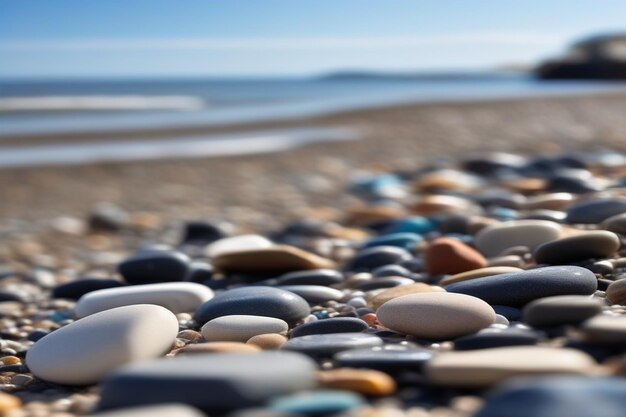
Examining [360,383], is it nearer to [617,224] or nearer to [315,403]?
[315,403]

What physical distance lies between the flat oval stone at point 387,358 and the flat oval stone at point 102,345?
41 centimetres

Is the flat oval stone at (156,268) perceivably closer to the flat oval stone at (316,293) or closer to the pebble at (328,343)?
the flat oval stone at (316,293)

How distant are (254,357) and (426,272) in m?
→ 1.40

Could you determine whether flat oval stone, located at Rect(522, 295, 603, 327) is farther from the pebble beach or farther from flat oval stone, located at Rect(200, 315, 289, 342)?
flat oval stone, located at Rect(200, 315, 289, 342)

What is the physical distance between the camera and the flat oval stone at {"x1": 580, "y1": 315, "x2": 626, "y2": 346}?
1.40 meters

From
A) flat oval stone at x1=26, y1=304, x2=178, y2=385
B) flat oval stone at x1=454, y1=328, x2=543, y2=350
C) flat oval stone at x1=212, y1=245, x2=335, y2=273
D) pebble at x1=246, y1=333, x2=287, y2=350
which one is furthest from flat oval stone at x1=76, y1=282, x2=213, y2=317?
flat oval stone at x1=454, y1=328, x2=543, y2=350

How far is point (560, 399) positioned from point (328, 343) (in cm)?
63

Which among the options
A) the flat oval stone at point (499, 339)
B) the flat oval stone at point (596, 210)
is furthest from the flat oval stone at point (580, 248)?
the flat oval stone at point (499, 339)

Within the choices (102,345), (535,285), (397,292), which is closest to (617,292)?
(535,285)

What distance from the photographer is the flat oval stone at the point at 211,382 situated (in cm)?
124

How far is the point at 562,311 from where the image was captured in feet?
5.21

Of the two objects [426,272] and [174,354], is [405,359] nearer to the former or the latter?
[174,354]

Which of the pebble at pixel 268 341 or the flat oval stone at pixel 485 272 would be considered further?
the flat oval stone at pixel 485 272

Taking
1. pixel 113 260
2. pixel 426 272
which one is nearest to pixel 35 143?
pixel 113 260
